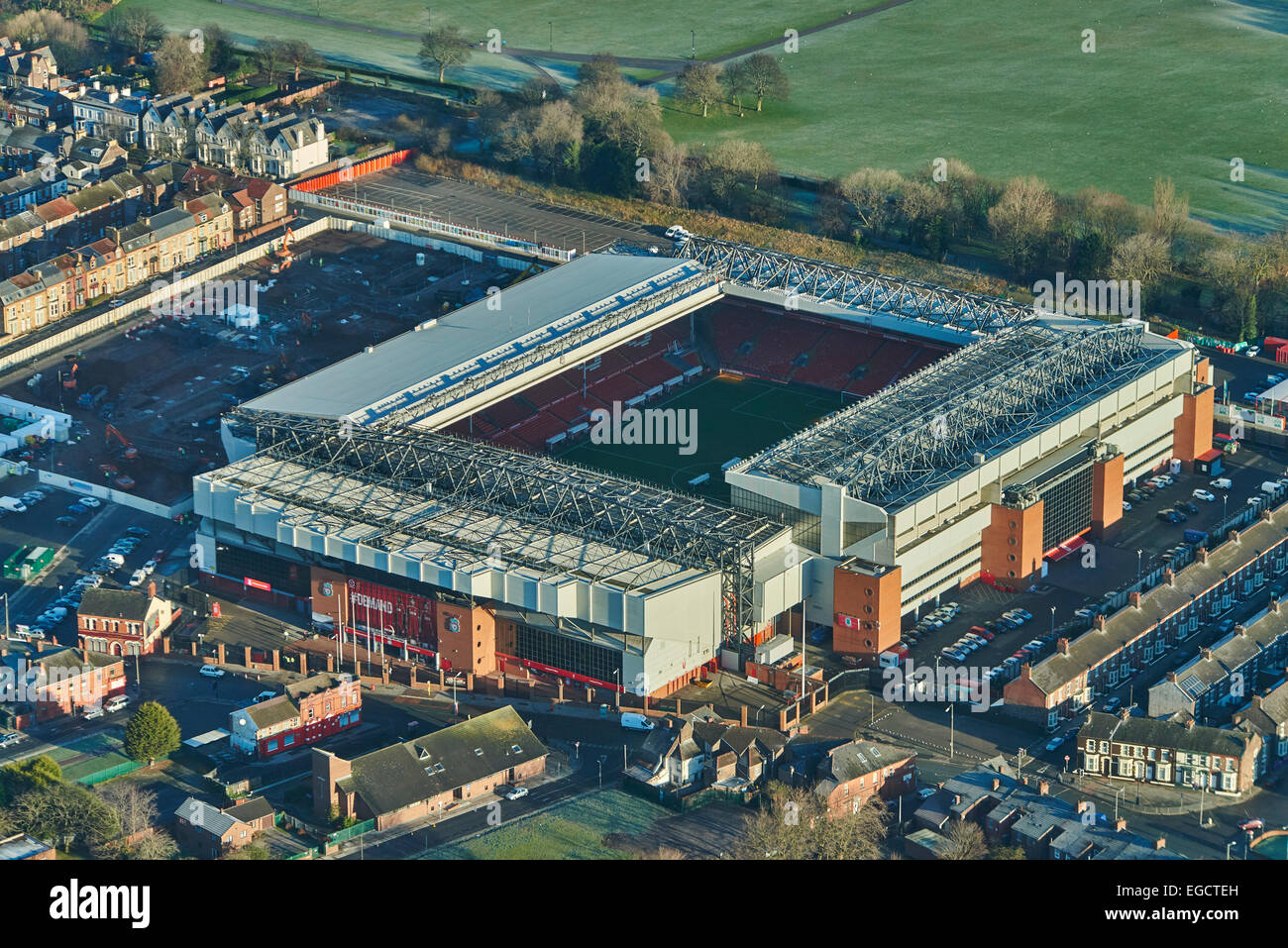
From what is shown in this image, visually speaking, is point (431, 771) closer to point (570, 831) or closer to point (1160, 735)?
point (570, 831)

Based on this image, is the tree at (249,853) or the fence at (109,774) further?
the fence at (109,774)

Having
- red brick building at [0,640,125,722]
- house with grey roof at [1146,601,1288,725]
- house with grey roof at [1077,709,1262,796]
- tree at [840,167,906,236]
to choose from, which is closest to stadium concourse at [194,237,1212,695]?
red brick building at [0,640,125,722]

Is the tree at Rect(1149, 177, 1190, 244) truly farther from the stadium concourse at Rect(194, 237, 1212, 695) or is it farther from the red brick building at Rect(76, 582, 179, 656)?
the red brick building at Rect(76, 582, 179, 656)

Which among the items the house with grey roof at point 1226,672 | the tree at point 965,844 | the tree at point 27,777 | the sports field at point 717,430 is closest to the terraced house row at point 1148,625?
the house with grey roof at point 1226,672

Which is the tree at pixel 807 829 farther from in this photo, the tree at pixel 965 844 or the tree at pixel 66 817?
the tree at pixel 66 817

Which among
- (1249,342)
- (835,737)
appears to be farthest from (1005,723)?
(1249,342)

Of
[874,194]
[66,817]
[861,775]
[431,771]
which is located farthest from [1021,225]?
[66,817]
